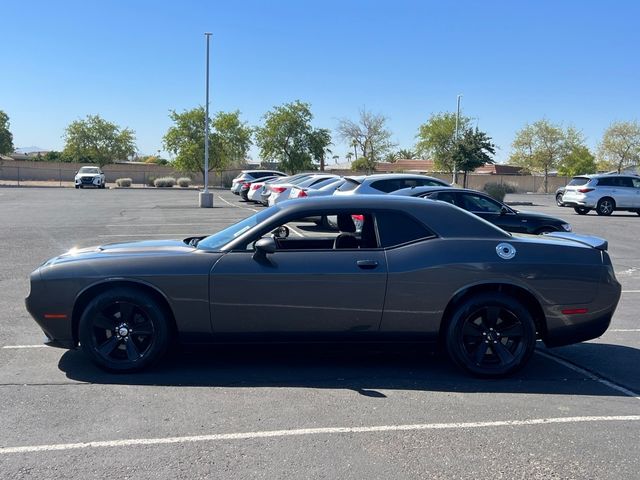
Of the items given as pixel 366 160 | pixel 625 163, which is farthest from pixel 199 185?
pixel 625 163

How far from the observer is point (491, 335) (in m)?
5.45

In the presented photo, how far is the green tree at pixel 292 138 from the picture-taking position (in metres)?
59.6

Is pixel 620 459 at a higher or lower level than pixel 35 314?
lower

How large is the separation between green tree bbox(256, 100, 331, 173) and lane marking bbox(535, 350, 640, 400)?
54.8m

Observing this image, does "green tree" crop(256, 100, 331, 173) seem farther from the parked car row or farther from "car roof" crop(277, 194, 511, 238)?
"car roof" crop(277, 194, 511, 238)

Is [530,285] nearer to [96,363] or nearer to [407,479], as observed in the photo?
[407,479]

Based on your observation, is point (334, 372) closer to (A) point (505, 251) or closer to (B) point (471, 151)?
(A) point (505, 251)

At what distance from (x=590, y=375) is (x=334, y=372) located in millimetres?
2280

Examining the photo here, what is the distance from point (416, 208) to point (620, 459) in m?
2.53

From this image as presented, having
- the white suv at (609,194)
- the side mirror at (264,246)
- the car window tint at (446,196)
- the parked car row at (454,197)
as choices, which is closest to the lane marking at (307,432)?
the side mirror at (264,246)

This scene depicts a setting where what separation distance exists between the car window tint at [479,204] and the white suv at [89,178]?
139 feet

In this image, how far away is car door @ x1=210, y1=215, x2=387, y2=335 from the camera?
526 cm

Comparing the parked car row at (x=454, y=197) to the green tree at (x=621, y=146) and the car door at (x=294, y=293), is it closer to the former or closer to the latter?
the car door at (x=294, y=293)

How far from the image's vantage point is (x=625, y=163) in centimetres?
7456
